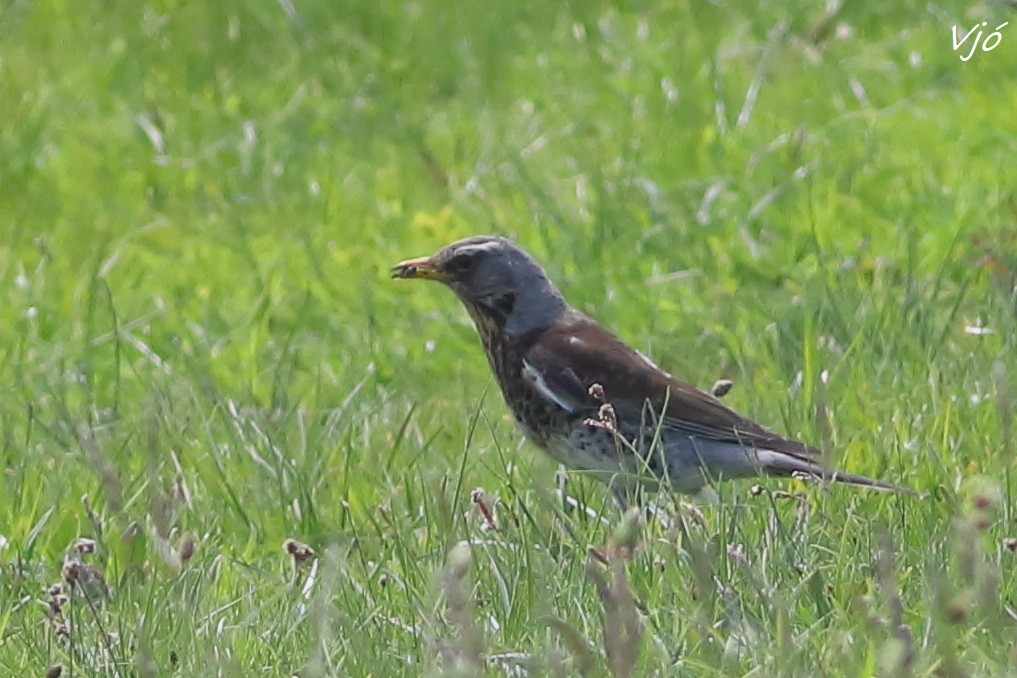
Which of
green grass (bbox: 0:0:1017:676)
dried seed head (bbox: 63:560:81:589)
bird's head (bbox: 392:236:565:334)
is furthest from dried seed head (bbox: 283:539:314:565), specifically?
bird's head (bbox: 392:236:565:334)

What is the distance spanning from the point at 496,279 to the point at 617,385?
0.49 metres

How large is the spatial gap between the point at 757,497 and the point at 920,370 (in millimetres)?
1255

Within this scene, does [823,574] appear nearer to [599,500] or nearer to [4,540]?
[599,500]

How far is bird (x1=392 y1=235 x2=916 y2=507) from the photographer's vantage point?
4.91 meters

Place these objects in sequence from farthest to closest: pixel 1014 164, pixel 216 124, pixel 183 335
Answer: pixel 216 124
pixel 1014 164
pixel 183 335

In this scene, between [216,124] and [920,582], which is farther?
[216,124]

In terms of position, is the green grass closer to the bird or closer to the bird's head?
the bird

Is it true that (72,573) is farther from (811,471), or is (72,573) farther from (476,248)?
(476,248)

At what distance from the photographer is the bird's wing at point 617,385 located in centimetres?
510

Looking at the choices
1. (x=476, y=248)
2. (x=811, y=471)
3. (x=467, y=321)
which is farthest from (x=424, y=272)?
(x=811, y=471)

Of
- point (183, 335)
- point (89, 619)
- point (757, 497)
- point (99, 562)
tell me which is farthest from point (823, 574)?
point (183, 335)

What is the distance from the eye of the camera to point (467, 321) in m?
6.94

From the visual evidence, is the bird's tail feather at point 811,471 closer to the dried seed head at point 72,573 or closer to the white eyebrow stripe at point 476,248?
the white eyebrow stripe at point 476,248

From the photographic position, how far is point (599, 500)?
4.74 metres
